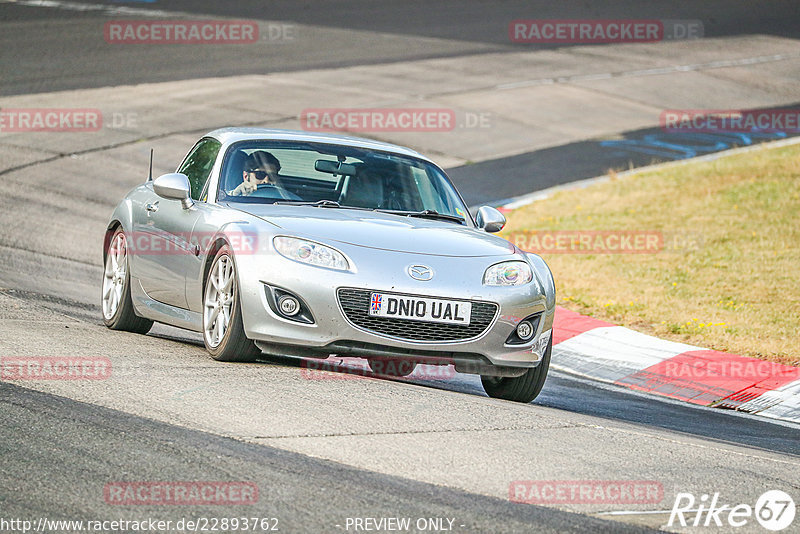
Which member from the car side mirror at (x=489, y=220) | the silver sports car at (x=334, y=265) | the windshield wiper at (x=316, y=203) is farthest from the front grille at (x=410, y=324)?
the car side mirror at (x=489, y=220)

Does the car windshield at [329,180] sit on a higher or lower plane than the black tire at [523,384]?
higher

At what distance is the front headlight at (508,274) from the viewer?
7.05 m

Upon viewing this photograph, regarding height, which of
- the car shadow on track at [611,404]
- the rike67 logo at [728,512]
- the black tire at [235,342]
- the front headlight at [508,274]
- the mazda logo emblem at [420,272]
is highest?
the mazda logo emblem at [420,272]

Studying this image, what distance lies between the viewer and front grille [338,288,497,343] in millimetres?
6695

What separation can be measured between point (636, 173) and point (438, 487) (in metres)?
15.0

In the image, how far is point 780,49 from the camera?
32.6 meters

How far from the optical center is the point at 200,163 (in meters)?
8.57

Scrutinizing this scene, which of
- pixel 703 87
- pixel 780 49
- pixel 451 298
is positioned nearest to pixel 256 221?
pixel 451 298

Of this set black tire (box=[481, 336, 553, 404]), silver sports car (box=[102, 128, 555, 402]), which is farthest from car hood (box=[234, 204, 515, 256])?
black tire (box=[481, 336, 553, 404])

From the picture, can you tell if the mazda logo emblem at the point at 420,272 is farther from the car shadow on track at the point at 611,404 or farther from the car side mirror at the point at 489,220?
the car side mirror at the point at 489,220

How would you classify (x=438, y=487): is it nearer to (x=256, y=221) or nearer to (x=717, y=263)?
(x=256, y=221)

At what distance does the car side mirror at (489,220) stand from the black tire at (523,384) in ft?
3.21

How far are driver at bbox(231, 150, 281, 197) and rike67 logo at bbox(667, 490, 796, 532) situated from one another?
3779 mm

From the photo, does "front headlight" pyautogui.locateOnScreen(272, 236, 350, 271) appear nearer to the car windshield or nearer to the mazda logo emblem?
the mazda logo emblem
